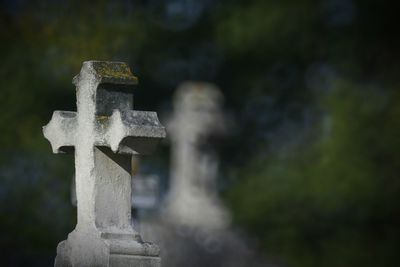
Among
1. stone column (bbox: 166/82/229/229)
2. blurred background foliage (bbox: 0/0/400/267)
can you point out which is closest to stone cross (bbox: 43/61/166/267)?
stone column (bbox: 166/82/229/229)

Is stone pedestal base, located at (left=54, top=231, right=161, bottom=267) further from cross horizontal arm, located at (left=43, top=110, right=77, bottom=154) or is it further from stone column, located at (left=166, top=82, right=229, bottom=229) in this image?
stone column, located at (left=166, top=82, right=229, bottom=229)

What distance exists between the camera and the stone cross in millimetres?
9281

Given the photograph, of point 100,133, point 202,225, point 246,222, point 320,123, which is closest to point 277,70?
point 320,123

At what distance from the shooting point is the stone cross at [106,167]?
928 centimetres

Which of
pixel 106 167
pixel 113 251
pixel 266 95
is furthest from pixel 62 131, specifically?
pixel 266 95

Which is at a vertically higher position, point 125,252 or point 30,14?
point 30,14

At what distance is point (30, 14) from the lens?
2764cm

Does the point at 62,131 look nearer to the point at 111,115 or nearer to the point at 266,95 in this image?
the point at 111,115

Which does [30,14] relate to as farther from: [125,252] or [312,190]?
[125,252]

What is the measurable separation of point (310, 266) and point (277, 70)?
369cm

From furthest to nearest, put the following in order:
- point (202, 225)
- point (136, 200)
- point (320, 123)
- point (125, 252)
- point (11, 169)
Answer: point (320, 123)
point (11, 169)
point (202, 225)
point (136, 200)
point (125, 252)

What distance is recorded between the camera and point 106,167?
31.0 ft

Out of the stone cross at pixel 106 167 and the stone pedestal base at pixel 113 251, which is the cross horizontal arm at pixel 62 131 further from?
the stone pedestal base at pixel 113 251

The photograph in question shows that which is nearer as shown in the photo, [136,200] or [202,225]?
[136,200]
